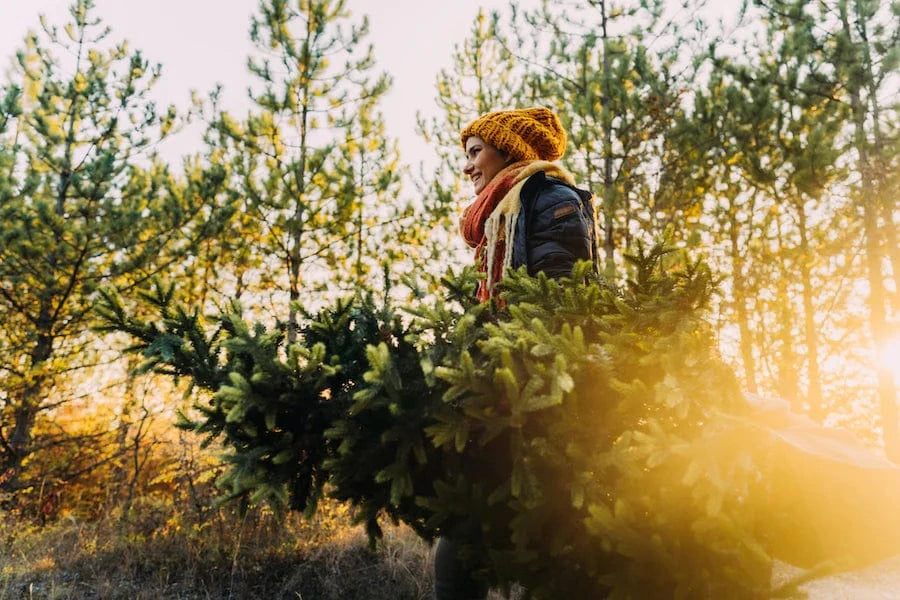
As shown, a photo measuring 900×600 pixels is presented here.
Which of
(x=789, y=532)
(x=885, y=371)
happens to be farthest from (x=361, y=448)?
(x=885, y=371)

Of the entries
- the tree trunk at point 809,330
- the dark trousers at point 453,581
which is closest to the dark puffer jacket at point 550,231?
the dark trousers at point 453,581

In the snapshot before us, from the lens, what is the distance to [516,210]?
190cm

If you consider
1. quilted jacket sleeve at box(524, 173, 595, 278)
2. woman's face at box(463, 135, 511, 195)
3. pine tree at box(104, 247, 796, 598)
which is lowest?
pine tree at box(104, 247, 796, 598)

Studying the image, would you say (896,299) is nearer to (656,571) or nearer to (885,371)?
(885,371)

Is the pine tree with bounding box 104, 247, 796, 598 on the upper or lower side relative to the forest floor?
upper

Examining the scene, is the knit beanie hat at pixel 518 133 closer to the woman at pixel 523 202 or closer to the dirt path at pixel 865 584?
the woman at pixel 523 202

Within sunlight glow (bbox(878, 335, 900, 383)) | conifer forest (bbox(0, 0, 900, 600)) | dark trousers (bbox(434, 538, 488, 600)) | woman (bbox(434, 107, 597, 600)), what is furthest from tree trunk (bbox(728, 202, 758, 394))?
dark trousers (bbox(434, 538, 488, 600))

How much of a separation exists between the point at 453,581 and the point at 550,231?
128 centimetres

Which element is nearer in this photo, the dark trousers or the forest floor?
the dark trousers

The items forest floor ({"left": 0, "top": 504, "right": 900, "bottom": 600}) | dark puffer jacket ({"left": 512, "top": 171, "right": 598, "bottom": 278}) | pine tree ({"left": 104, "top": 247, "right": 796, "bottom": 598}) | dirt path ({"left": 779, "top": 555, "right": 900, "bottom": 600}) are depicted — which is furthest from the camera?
forest floor ({"left": 0, "top": 504, "right": 900, "bottom": 600})

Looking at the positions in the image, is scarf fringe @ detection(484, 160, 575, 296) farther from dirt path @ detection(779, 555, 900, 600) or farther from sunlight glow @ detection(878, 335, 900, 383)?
sunlight glow @ detection(878, 335, 900, 383)

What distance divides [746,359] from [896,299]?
2469 millimetres

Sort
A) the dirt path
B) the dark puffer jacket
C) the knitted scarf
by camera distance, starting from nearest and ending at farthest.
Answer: the dirt path
the dark puffer jacket
the knitted scarf

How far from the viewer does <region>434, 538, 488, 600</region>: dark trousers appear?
1.71 metres
